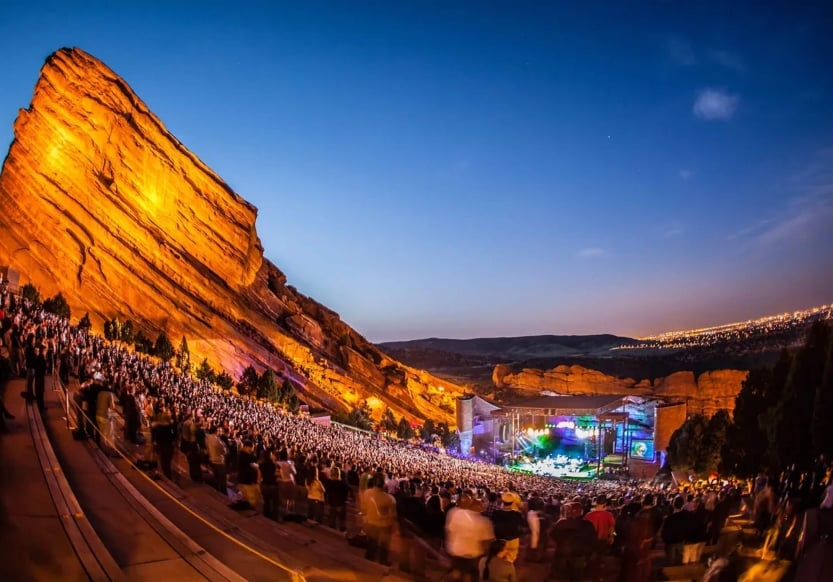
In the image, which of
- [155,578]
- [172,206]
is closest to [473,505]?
[155,578]

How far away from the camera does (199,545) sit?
18.2ft

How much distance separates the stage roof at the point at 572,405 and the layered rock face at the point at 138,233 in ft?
63.5

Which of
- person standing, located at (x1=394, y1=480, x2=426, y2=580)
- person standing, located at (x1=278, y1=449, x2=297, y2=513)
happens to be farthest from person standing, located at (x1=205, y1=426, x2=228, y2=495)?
person standing, located at (x1=394, y1=480, x2=426, y2=580)

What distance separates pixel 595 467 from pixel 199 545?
138ft

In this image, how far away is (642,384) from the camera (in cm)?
7438

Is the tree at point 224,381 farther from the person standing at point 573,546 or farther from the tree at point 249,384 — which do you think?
the person standing at point 573,546

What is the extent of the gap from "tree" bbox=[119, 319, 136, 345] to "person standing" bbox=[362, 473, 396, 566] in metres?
43.0

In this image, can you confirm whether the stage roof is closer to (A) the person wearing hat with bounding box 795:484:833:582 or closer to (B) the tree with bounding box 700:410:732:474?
(B) the tree with bounding box 700:410:732:474

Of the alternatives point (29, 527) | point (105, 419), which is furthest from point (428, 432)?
point (29, 527)

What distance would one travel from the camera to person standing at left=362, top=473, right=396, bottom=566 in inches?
241

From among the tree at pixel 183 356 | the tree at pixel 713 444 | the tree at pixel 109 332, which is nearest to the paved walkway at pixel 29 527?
the tree at pixel 713 444

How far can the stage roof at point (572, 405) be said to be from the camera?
46125mm

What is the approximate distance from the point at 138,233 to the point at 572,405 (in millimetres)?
44845

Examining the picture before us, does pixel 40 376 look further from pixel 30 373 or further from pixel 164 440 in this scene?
pixel 164 440
